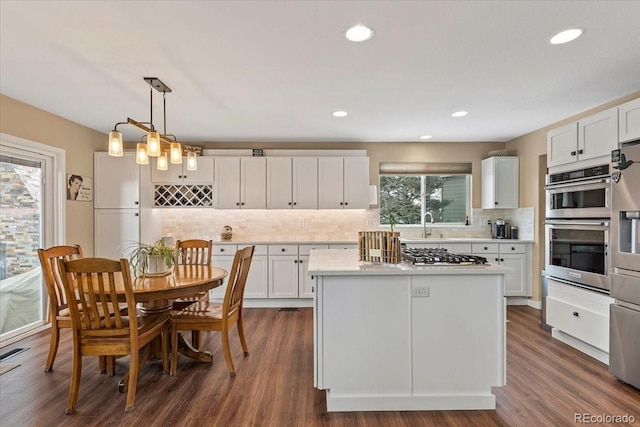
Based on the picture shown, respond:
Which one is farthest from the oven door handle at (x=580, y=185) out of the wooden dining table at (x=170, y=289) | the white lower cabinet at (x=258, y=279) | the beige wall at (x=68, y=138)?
the beige wall at (x=68, y=138)

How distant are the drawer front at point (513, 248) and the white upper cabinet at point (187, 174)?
415 centimetres

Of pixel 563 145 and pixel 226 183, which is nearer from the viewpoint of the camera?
pixel 563 145

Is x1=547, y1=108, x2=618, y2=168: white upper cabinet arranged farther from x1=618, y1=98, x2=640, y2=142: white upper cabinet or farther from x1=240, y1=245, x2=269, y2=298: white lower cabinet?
x1=240, y1=245, x2=269, y2=298: white lower cabinet

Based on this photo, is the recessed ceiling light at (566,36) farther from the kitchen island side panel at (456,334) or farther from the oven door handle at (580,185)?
the kitchen island side panel at (456,334)

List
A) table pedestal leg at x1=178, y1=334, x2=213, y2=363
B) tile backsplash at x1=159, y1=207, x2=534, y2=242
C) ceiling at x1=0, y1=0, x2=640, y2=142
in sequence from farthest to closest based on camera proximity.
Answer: tile backsplash at x1=159, y1=207, x2=534, y2=242 → table pedestal leg at x1=178, y1=334, x2=213, y2=363 → ceiling at x1=0, y1=0, x2=640, y2=142

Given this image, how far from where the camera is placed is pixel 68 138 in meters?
3.96

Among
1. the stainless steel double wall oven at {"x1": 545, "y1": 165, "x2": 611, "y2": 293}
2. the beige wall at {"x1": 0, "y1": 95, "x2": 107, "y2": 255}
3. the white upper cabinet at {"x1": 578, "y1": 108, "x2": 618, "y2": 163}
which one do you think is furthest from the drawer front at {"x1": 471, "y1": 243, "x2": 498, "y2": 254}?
the beige wall at {"x1": 0, "y1": 95, "x2": 107, "y2": 255}

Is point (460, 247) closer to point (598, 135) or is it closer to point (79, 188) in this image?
point (598, 135)

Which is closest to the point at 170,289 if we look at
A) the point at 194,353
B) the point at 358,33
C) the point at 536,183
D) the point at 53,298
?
the point at 194,353

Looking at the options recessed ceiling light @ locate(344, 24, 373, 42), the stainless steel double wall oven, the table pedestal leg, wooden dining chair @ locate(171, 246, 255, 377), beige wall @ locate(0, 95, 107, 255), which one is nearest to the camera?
recessed ceiling light @ locate(344, 24, 373, 42)

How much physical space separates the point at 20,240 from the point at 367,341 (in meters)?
3.74

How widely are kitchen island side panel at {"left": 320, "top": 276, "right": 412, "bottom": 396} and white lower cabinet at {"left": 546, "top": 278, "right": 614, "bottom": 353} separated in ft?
6.04

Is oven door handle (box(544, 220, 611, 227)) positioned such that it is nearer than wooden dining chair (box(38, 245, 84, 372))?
No

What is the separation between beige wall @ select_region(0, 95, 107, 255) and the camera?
324 cm
